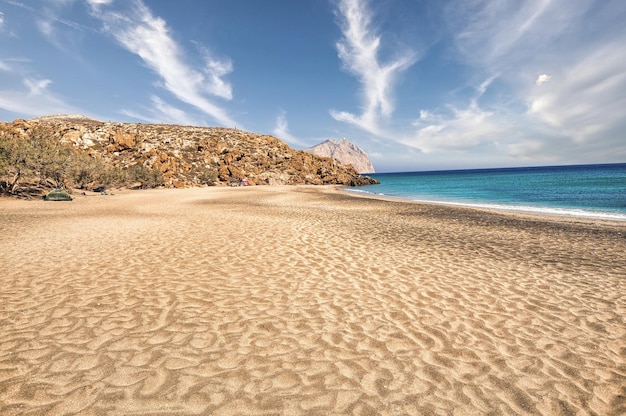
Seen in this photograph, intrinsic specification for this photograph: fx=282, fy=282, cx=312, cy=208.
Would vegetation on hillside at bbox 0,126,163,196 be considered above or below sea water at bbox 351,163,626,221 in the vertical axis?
above

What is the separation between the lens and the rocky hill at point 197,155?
6562 cm

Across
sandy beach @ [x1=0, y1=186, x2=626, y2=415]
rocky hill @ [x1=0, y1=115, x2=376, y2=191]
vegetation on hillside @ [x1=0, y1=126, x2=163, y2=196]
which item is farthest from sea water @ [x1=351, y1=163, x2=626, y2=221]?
vegetation on hillside @ [x1=0, y1=126, x2=163, y2=196]

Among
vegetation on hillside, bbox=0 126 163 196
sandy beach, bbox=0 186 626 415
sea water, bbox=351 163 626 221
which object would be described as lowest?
sandy beach, bbox=0 186 626 415

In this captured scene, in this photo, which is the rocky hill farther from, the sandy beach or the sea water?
the sandy beach

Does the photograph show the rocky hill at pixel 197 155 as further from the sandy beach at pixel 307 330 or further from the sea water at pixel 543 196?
the sandy beach at pixel 307 330

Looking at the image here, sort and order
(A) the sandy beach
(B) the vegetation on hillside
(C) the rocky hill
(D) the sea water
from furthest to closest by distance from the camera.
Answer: (C) the rocky hill
(D) the sea water
(B) the vegetation on hillside
(A) the sandy beach

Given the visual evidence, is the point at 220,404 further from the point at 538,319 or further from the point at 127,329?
the point at 538,319

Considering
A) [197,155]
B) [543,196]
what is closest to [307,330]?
[543,196]

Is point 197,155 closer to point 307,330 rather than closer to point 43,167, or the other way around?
point 43,167

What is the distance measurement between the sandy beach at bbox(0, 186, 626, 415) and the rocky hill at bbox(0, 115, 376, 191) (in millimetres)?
57866

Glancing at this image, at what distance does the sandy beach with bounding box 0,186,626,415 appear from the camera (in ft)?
12.8

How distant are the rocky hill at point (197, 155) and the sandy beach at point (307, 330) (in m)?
57.9

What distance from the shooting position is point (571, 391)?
4168 millimetres

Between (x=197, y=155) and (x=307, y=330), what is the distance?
268 feet
